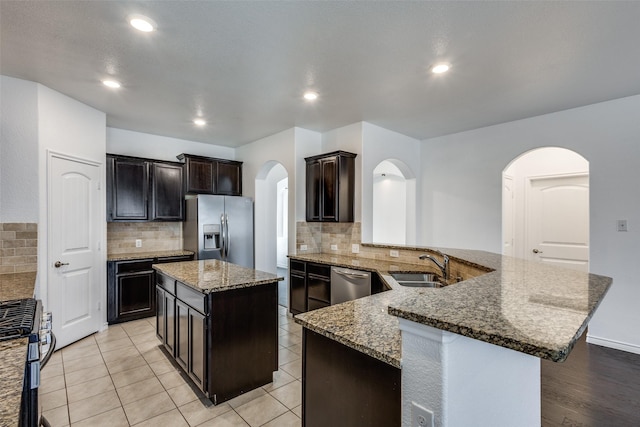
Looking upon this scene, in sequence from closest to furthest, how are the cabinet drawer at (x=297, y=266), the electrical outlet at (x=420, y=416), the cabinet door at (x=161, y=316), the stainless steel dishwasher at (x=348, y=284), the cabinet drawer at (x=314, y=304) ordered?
the electrical outlet at (x=420, y=416) → the cabinet door at (x=161, y=316) → the stainless steel dishwasher at (x=348, y=284) → the cabinet drawer at (x=314, y=304) → the cabinet drawer at (x=297, y=266)

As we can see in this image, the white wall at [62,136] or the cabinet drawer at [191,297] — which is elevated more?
the white wall at [62,136]

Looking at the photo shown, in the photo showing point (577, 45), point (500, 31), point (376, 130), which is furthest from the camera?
point (376, 130)

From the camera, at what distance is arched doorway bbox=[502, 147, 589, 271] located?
15.1 feet

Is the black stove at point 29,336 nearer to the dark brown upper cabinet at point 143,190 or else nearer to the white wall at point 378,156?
the dark brown upper cabinet at point 143,190

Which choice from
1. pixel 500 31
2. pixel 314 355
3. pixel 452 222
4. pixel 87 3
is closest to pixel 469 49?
pixel 500 31

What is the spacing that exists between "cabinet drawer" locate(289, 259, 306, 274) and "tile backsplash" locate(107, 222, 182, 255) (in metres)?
2.12

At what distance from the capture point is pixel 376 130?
443 centimetres

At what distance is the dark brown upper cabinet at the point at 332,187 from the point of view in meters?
4.12

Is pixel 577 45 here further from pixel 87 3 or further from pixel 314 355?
pixel 87 3

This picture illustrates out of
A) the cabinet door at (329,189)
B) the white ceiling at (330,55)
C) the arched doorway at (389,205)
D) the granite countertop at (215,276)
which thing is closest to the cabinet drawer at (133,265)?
the granite countertop at (215,276)

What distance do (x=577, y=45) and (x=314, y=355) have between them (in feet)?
9.49

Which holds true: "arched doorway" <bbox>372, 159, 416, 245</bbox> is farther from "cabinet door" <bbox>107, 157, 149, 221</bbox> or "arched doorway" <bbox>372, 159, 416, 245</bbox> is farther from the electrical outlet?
the electrical outlet

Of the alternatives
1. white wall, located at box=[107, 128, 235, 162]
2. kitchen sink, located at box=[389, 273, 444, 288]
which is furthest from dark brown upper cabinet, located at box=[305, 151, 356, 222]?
white wall, located at box=[107, 128, 235, 162]

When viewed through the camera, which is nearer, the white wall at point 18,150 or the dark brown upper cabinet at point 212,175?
the white wall at point 18,150
